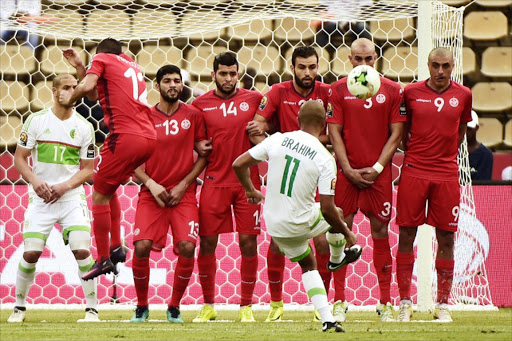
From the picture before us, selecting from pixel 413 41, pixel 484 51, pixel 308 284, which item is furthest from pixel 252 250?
pixel 484 51

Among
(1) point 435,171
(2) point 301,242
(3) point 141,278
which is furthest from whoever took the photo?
(3) point 141,278

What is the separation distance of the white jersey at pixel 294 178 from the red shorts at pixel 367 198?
3.52 feet

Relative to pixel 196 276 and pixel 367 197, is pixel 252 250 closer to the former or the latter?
pixel 367 197

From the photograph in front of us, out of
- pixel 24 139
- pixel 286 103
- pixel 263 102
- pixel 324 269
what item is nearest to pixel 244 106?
pixel 263 102

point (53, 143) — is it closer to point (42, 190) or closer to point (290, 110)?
point (42, 190)

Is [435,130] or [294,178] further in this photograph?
[435,130]

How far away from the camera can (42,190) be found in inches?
292

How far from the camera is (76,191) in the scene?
7664 millimetres

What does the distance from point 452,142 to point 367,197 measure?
775 millimetres

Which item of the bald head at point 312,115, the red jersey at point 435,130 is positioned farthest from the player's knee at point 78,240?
the red jersey at point 435,130

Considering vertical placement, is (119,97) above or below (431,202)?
above

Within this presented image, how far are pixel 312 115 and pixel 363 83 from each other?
0.93m

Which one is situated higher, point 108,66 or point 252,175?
point 108,66

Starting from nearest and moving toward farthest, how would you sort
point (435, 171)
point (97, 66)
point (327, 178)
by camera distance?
point (327, 178)
point (97, 66)
point (435, 171)
